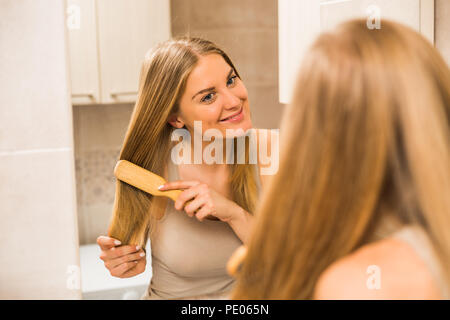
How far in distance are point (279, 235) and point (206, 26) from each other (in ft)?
1.29

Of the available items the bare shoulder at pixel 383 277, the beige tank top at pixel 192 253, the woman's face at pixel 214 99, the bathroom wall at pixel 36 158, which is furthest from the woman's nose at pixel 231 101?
the bare shoulder at pixel 383 277

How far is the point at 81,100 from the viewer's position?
2.48 ft

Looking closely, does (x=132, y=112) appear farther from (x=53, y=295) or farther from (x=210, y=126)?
(x=53, y=295)

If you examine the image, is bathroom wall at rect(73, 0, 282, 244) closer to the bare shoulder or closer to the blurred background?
the blurred background

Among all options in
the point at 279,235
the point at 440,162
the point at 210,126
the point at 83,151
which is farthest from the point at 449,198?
the point at 83,151

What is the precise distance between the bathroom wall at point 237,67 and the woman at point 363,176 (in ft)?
0.98

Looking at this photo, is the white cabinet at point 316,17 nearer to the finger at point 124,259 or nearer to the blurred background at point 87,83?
the blurred background at point 87,83

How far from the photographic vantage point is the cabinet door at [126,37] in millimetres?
735

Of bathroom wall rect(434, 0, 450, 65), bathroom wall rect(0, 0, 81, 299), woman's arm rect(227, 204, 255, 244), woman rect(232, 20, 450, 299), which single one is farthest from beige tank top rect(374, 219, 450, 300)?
bathroom wall rect(0, 0, 81, 299)

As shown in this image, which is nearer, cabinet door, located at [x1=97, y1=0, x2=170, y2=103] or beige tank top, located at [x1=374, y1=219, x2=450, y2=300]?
beige tank top, located at [x1=374, y1=219, x2=450, y2=300]

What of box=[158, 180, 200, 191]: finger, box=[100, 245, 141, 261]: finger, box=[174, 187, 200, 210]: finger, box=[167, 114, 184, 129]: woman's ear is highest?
box=[167, 114, 184, 129]: woman's ear

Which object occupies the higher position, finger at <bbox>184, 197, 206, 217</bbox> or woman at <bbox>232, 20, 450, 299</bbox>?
woman at <bbox>232, 20, 450, 299</bbox>

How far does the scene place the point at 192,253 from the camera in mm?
755

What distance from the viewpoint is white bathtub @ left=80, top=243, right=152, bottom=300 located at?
0.79 metres
